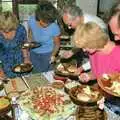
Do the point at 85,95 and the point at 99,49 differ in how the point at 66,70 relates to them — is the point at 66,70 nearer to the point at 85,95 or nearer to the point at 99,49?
the point at 99,49

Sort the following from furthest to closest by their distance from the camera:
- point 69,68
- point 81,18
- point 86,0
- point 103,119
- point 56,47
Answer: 1. point 86,0
2. point 56,47
3. point 81,18
4. point 69,68
5. point 103,119

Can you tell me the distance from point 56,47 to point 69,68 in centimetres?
93

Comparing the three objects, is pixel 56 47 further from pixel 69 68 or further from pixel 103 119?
pixel 103 119

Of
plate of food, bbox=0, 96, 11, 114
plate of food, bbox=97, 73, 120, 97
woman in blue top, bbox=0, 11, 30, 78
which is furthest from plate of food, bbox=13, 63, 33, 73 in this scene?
plate of food, bbox=97, 73, 120, 97

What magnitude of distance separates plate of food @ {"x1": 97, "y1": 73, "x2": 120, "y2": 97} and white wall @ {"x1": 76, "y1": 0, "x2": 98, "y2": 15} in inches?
110

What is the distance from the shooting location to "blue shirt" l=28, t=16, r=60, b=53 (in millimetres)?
3314

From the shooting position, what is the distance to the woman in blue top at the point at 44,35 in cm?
306

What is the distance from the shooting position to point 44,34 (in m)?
3.33

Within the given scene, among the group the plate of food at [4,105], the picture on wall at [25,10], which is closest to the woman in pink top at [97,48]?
the plate of food at [4,105]

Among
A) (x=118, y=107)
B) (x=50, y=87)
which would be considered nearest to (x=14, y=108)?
(x=50, y=87)

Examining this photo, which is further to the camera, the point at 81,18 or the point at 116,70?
the point at 81,18

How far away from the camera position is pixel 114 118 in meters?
2.04

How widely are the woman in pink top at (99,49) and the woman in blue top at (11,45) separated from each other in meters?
0.89

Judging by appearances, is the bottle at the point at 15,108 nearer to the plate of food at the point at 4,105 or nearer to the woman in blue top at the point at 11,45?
the plate of food at the point at 4,105
